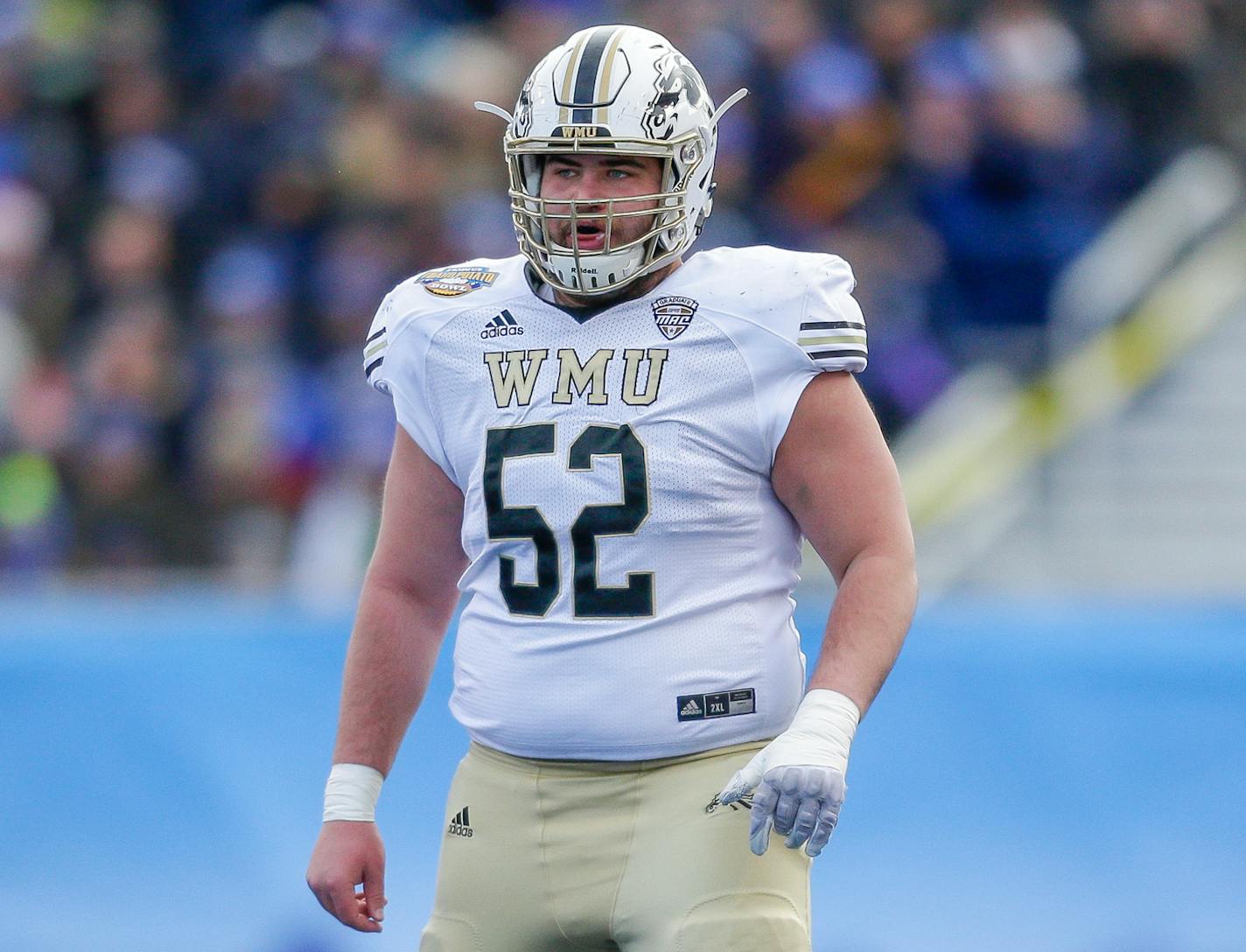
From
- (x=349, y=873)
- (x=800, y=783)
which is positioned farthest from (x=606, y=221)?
(x=349, y=873)

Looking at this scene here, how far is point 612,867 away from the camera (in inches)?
89.0

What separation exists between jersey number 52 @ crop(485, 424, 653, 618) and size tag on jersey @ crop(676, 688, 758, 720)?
0.12 metres

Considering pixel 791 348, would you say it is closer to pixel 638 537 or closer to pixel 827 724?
pixel 638 537

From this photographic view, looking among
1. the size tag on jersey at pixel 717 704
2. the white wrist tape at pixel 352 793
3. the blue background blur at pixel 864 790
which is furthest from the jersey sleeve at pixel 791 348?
the blue background blur at pixel 864 790

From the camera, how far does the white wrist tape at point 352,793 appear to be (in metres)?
2.52

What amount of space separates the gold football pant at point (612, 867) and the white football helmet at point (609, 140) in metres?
0.63

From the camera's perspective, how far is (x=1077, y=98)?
745 centimetres

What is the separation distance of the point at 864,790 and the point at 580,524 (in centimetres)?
205

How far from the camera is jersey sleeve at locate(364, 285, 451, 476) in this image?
2508mm

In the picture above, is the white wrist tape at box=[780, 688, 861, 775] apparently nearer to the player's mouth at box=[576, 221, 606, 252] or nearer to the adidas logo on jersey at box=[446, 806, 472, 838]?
the adidas logo on jersey at box=[446, 806, 472, 838]

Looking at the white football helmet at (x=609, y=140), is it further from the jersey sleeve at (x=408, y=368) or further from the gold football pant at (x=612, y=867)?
the gold football pant at (x=612, y=867)

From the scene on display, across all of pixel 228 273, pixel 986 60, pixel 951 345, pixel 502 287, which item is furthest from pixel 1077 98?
pixel 502 287

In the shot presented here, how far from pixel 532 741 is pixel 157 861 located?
2092mm

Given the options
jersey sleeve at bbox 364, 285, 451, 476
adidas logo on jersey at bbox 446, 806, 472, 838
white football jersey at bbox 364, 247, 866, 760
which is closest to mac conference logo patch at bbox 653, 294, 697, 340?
white football jersey at bbox 364, 247, 866, 760
